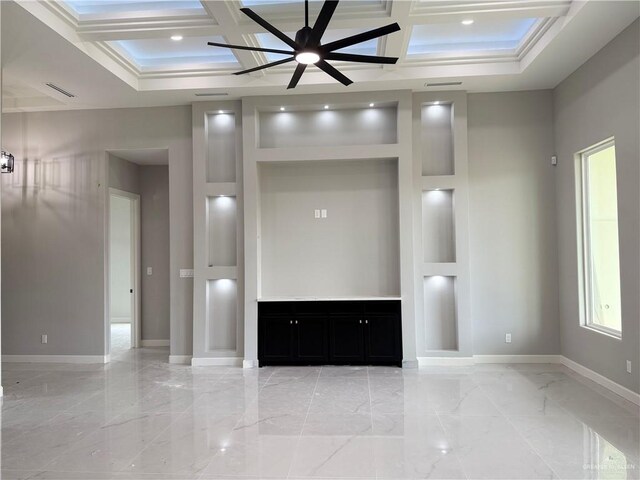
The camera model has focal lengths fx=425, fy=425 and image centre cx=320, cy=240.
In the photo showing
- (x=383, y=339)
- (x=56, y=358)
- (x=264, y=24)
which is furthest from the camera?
(x=56, y=358)

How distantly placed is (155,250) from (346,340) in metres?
3.64

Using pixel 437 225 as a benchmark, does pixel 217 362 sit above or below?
below

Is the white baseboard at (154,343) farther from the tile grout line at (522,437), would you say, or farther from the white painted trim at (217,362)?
the tile grout line at (522,437)

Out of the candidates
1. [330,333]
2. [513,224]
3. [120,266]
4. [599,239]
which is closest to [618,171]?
[599,239]

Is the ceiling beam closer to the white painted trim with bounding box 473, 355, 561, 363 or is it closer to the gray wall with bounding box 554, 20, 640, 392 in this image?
the gray wall with bounding box 554, 20, 640, 392

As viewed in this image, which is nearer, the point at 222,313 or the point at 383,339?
the point at 383,339

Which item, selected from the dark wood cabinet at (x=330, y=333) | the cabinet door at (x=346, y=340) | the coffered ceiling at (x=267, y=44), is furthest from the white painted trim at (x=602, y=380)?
the coffered ceiling at (x=267, y=44)

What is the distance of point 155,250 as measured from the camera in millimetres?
7105

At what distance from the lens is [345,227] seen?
5941 mm

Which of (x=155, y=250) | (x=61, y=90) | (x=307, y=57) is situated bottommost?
(x=155, y=250)

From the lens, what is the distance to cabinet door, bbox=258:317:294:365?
5.61 meters

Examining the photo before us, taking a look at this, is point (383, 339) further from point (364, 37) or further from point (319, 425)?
point (364, 37)

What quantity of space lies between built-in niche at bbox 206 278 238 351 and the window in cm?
442

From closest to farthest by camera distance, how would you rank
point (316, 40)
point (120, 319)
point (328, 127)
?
point (316, 40) → point (328, 127) → point (120, 319)
